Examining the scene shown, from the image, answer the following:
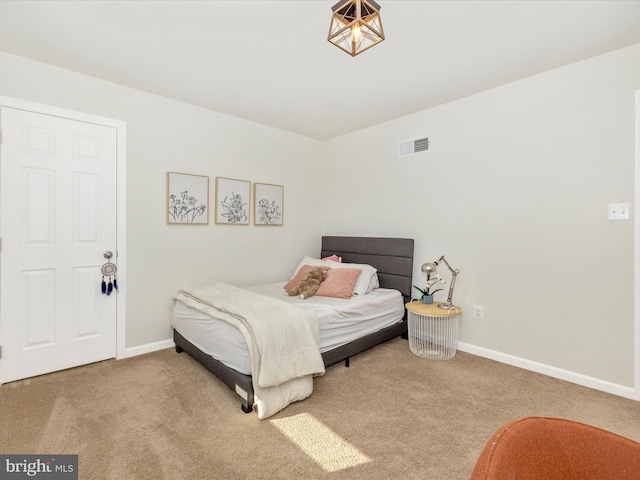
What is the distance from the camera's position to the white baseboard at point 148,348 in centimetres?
296

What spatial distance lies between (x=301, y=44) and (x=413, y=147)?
180 centimetres

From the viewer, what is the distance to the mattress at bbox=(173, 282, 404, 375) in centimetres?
217

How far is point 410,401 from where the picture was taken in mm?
2201

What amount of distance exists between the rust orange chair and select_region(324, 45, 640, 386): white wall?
7.41 feet

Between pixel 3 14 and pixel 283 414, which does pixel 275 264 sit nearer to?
pixel 283 414

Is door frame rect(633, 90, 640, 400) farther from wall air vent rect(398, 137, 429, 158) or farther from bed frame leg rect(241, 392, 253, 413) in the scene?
bed frame leg rect(241, 392, 253, 413)

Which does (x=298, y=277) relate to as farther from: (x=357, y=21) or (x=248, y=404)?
(x=357, y=21)

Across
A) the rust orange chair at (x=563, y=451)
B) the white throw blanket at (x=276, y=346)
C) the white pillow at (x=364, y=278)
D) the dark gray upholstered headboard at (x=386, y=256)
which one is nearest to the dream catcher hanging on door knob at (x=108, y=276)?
the white throw blanket at (x=276, y=346)

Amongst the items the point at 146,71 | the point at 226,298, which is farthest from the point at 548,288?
the point at 146,71

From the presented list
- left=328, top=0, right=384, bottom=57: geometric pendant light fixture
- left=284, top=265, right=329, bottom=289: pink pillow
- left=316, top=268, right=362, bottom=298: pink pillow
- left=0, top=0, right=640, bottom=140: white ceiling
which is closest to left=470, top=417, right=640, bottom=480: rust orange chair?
left=328, top=0, right=384, bottom=57: geometric pendant light fixture

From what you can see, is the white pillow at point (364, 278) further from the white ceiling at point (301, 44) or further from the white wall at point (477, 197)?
the white ceiling at point (301, 44)

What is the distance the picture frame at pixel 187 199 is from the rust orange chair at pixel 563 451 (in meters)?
3.23

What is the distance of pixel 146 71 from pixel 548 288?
389 cm

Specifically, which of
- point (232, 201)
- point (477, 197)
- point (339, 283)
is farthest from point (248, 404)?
point (477, 197)
